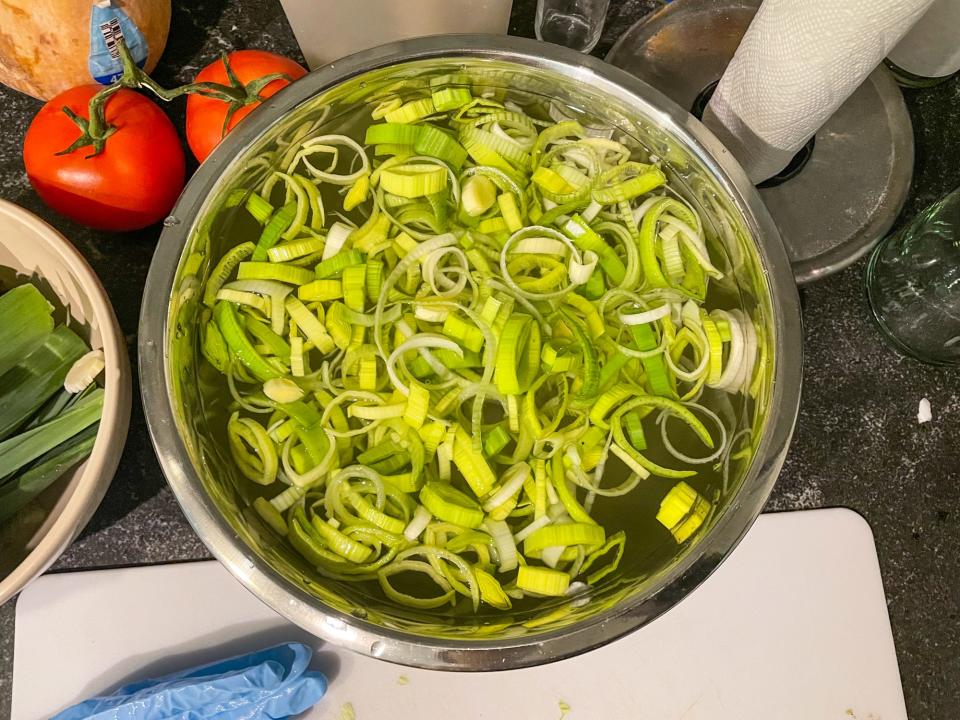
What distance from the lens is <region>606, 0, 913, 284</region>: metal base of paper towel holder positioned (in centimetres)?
92

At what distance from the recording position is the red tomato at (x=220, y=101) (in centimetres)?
84

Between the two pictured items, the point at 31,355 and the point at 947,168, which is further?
the point at 947,168

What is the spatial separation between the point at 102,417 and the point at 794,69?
0.76 metres

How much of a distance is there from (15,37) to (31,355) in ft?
1.18

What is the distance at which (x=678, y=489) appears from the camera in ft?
2.56

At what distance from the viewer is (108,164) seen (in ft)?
2.65

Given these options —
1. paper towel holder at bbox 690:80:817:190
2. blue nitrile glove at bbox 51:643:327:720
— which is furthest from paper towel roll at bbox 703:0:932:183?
blue nitrile glove at bbox 51:643:327:720

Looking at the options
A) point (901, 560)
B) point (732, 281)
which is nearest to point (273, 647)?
point (732, 281)

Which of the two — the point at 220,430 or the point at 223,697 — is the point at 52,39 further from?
the point at 223,697

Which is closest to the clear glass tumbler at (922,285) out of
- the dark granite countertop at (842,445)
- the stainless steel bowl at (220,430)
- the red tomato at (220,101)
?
the dark granite countertop at (842,445)

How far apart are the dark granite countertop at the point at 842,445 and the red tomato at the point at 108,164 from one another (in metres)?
0.07

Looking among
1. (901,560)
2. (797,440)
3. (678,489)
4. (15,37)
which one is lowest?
(901,560)

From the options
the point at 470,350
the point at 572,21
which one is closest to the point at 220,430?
the point at 470,350

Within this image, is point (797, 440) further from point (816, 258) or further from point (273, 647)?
point (273, 647)
